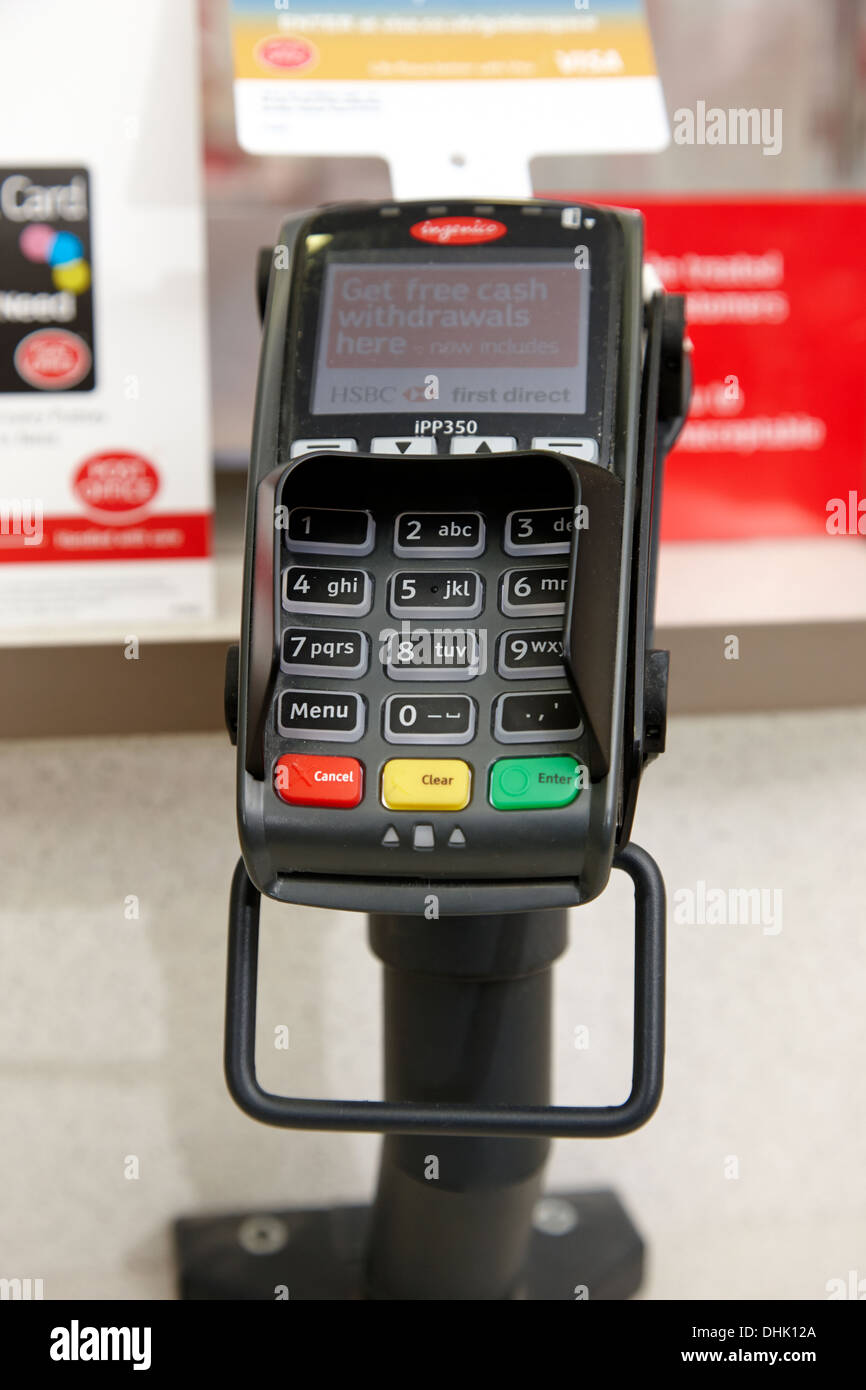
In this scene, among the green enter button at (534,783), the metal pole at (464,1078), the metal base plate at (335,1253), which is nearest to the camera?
the green enter button at (534,783)

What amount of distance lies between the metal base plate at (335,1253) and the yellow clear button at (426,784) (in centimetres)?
38

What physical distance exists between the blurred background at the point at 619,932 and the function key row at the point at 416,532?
0.21 m

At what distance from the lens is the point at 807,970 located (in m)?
0.79

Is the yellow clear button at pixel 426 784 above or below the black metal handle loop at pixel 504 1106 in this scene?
A: above

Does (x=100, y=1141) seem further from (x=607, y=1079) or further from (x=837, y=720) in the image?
(x=837, y=720)

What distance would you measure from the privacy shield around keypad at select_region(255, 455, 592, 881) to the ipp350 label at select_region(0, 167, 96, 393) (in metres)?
0.22

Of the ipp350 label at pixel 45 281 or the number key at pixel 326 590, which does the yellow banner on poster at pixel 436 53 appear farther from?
the number key at pixel 326 590

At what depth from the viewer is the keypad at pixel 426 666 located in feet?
1.32

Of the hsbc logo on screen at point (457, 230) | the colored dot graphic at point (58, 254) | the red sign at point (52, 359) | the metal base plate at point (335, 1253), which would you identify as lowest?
the metal base plate at point (335, 1253)
